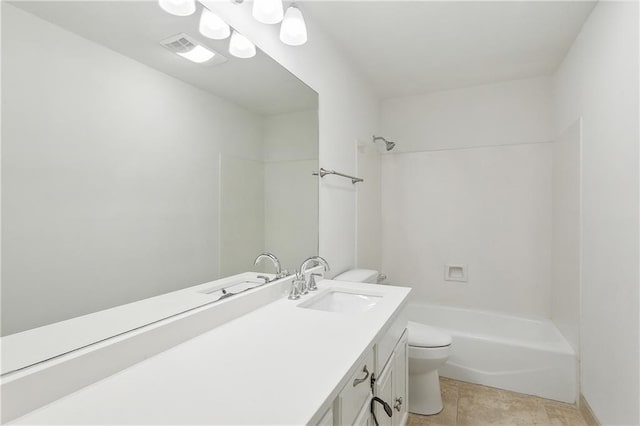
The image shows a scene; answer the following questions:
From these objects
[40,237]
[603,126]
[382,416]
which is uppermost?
[603,126]

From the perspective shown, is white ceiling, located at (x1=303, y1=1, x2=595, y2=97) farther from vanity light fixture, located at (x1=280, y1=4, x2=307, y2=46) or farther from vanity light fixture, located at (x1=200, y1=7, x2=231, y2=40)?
vanity light fixture, located at (x1=200, y1=7, x2=231, y2=40)

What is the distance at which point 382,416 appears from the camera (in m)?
1.29

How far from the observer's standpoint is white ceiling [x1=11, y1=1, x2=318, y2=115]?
80 cm

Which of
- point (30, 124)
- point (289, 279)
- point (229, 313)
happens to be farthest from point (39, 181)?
point (289, 279)

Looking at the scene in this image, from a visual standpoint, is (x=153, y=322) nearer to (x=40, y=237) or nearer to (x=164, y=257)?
(x=164, y=257)

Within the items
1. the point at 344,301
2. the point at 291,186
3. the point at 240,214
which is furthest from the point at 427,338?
the point at 240,214

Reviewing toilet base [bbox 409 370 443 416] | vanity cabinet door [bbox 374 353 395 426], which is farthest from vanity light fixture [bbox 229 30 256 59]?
toilet base [bbox 409 370 443 416]

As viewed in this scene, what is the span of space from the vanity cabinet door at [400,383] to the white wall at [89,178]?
3.24ft

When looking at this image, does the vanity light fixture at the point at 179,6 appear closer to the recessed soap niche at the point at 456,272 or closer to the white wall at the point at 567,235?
the white wall at the point at 567,235

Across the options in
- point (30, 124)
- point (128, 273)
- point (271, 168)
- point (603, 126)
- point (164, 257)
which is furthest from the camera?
A: point (603, 126)

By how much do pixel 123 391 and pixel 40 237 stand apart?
1.31 ft

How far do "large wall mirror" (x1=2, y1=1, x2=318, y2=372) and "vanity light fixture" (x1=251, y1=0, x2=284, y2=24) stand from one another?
0.14 metres

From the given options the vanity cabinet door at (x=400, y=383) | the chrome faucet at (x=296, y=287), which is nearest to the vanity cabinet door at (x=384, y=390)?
the vanity cabinet door at (x=400, y=383)

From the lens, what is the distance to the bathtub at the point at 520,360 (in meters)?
2.17
